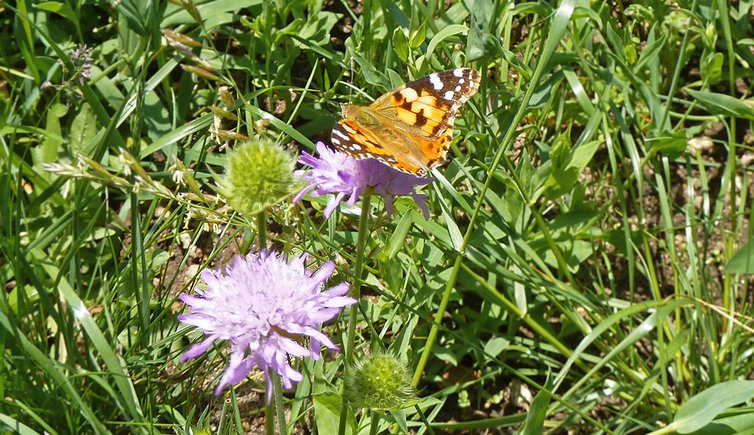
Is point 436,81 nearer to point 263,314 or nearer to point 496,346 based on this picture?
point 263,314

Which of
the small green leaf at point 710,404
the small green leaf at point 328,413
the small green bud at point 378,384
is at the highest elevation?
the small green bud at point 378,384

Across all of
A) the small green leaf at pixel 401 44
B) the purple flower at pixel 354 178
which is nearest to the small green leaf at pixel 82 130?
the small green leaf at pixel 401 44

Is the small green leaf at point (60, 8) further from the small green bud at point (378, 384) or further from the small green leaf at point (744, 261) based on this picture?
the small green leaf at point (744, 261)

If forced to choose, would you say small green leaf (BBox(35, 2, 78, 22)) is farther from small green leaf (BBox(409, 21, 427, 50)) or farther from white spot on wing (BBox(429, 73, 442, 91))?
white spot on wing (BBox(429, 73, 442, 91))

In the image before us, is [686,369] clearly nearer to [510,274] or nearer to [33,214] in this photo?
[510,274]

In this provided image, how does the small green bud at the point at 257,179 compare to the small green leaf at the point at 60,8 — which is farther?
the small green leaf at the point at 60,8

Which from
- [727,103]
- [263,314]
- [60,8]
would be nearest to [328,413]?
[263,314]

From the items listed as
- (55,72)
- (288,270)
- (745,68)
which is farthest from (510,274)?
(55,72)
